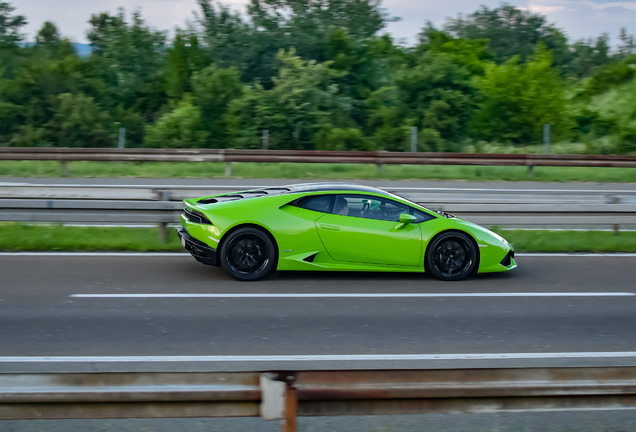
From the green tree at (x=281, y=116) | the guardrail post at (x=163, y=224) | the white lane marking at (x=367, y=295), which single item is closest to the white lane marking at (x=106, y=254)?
the guardrail post at (x=163, y=224)

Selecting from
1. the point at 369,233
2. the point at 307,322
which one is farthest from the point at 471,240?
the point at 307,322

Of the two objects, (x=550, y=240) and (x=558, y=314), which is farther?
(x=550, y=240)

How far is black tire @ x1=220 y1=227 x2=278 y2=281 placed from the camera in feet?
26.8

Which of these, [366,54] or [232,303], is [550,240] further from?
[366,54]

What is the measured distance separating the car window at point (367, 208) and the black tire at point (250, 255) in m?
0.93

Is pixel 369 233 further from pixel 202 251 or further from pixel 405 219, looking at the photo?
pixel 202 251

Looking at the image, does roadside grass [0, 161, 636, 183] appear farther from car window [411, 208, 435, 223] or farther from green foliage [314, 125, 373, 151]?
car window [411, 208, 435, 223]

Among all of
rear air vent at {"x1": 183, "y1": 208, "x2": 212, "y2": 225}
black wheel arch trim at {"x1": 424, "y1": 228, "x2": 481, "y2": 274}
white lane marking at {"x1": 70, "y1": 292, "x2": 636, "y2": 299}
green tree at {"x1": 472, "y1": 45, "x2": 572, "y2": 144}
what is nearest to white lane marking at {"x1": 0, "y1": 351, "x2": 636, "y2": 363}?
white lane marking at {"x1": 70, "y1": 292, "x2": 636, "y2": 299}

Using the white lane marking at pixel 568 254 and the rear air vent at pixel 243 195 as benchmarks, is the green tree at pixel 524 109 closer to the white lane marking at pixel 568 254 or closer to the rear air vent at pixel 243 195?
the white lane marking at pixel 568 254

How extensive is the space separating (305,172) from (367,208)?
12225 mm

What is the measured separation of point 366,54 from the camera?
34.5 meters

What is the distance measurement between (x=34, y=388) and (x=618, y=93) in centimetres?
4140

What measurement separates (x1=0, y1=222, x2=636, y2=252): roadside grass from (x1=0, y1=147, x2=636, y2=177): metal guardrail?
27.0ft

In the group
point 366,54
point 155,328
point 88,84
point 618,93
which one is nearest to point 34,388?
point 155,328
